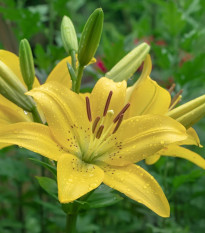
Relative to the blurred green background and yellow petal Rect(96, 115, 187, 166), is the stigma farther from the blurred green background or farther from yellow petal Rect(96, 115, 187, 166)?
the blurred green background

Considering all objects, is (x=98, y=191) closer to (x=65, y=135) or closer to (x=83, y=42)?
(x=65, y=135)

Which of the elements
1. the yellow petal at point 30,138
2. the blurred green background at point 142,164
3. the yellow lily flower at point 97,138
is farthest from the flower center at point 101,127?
the blurred green background at point 142,164

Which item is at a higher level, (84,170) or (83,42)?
(83,42)

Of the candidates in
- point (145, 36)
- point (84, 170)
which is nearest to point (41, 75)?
point (84, 170)

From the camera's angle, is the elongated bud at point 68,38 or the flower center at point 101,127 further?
the elongated bud at point 68,38

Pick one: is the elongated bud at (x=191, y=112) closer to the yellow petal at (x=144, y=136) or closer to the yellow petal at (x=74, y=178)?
the yellow petal at (x=144, y=136)

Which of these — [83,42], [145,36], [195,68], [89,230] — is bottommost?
[89,230]

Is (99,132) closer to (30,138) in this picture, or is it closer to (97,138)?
(97,138)
